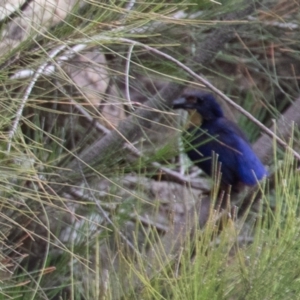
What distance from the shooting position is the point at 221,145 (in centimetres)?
296

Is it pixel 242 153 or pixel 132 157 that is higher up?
pixel 132 157

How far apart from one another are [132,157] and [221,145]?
71 cm

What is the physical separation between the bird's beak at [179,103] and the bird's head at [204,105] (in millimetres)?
31

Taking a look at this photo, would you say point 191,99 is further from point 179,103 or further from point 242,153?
point 242,153

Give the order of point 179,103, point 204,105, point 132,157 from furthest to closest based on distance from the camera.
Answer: point 204,105 < point 179,103 < point 132,157

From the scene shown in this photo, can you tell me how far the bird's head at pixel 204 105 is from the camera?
9.38ft

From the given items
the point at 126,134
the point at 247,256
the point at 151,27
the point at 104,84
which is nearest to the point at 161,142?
the point at 126,134

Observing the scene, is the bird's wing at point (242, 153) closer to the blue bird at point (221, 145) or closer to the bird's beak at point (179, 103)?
the blue bird at point (221, 145)

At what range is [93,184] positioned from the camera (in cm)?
218

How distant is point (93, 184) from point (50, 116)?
312 mm

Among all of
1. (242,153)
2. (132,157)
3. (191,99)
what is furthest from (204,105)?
(132,157)

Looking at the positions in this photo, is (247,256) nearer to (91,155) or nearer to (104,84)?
(91,155)

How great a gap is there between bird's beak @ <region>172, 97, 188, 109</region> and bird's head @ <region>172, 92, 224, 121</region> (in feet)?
0.10

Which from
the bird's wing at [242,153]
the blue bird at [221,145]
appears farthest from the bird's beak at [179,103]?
the bird's wing at [242,153]
